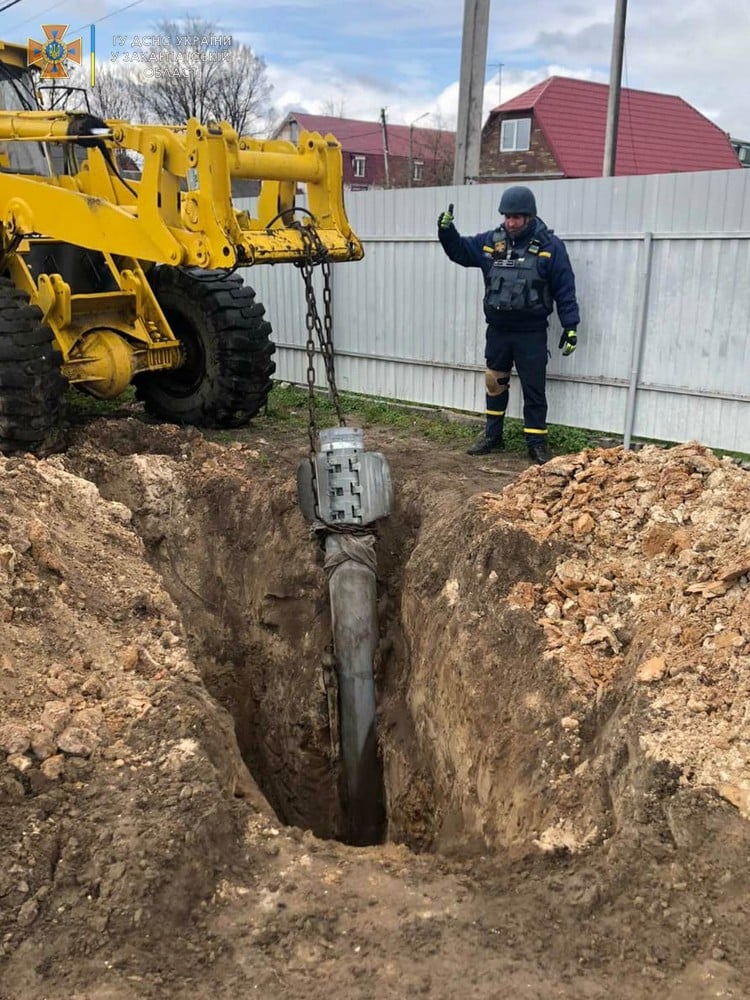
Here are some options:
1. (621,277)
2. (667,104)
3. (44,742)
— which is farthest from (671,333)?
(667,104)

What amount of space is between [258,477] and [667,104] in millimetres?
29768

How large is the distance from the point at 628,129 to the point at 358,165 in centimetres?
2098

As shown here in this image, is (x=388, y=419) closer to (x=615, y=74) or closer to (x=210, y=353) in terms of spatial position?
(x=210, y=353)

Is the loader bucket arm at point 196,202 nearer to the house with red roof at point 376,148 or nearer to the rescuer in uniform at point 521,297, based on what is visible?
the rescuer in uniform at point 521,297

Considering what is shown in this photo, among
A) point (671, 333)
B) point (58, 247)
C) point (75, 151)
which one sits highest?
point (75, 151)

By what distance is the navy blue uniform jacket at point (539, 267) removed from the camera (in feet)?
21.9

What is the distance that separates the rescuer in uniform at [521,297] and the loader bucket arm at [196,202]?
4.86ft

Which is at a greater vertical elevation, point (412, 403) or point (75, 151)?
point (75, 151)

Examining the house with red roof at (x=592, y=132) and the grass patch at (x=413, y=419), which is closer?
the grass patch at (x=413, y=419)

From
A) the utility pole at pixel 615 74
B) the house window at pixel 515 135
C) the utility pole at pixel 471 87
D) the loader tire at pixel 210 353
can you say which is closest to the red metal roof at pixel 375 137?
the house window at pixel 515 135

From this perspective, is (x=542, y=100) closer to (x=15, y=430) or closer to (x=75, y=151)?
(x=75, y=151)

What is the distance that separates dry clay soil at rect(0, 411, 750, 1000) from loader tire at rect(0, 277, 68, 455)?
0.67 ft

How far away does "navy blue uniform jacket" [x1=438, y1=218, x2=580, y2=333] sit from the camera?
21.9 feet

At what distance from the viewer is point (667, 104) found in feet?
99.5
